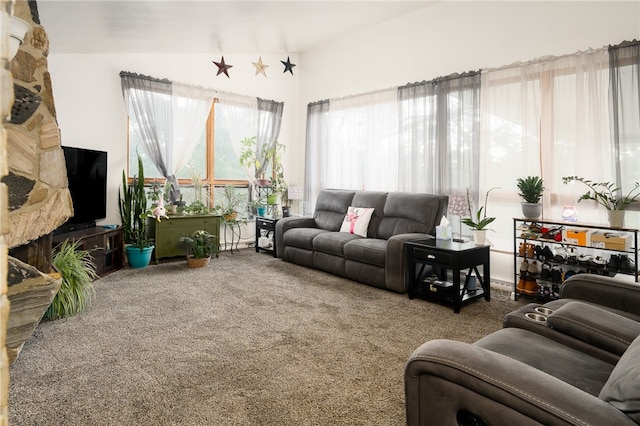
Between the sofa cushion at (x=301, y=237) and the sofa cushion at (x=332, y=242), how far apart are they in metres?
0.11

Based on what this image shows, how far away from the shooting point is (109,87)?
4781 mm

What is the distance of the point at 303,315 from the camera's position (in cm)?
308

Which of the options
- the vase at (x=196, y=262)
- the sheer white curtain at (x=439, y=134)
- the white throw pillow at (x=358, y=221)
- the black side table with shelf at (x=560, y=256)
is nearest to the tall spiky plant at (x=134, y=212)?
the vase at (x=196, y=262)

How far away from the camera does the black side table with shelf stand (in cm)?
303

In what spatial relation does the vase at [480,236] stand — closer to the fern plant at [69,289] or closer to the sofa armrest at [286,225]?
the sofa armrest at [286,225]

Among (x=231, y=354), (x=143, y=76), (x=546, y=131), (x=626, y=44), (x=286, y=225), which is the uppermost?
(x=143, y=76)

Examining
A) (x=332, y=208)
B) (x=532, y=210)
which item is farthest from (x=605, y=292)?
(x=332, y=208)

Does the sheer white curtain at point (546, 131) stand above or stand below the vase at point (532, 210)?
above

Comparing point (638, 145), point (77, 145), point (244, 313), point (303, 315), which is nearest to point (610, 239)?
point (638, 145)

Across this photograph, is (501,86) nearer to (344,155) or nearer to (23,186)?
(344,155)

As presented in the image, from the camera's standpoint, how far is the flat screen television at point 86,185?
4.00 meters

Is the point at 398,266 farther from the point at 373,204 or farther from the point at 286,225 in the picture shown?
the point at 286,225

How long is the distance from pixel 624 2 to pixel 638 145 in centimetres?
124

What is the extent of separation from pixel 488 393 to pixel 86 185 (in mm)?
4575
